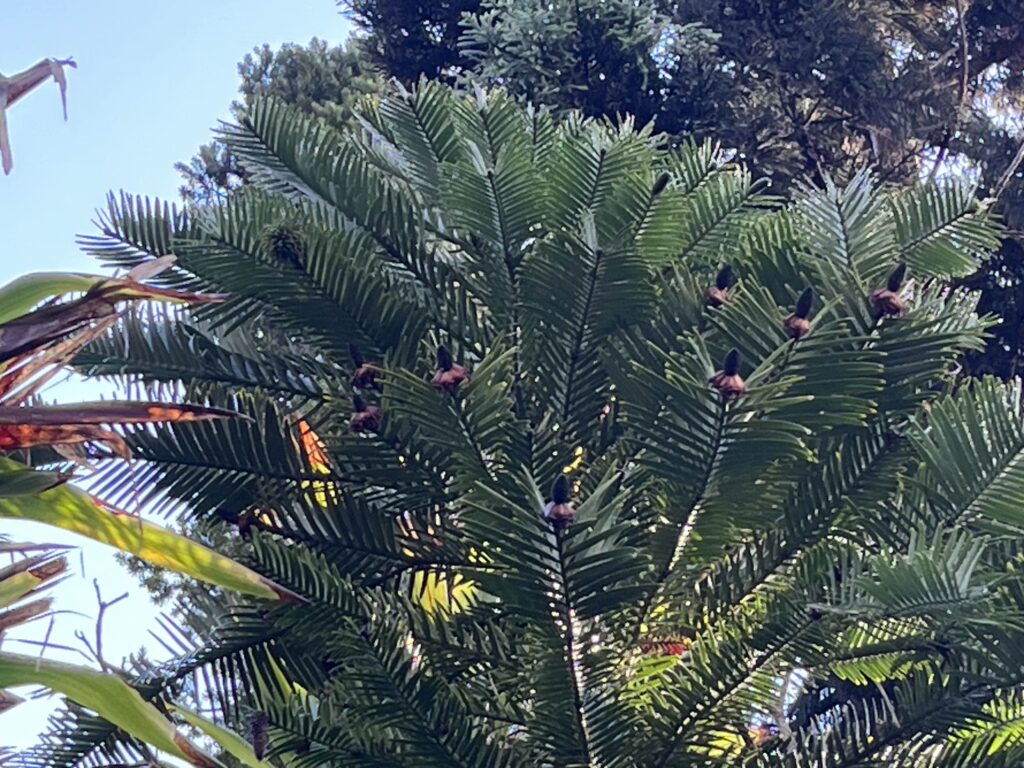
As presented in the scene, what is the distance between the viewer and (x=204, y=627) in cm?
278

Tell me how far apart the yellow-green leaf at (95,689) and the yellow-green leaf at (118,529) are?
6.5 inches

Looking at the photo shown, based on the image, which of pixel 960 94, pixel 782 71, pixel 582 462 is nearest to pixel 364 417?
pixel 582 462

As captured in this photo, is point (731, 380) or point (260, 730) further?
point (260, 730)

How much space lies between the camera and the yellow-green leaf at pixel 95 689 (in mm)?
1126

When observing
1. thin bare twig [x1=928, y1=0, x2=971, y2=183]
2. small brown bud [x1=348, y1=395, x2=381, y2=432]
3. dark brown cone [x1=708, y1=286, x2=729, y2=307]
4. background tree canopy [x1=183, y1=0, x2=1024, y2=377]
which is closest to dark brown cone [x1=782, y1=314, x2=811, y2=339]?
dark brown cone [x1=708, y1=286, x2=729, y2=307]

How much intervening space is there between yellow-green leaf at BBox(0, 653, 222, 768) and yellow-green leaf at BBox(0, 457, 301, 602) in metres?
0.17

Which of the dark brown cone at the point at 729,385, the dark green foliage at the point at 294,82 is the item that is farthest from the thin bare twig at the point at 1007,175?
the dark brown cone at the point at 729,385

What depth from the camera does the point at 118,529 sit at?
131 centimetres

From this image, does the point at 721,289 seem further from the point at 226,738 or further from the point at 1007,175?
the point at 1007,175

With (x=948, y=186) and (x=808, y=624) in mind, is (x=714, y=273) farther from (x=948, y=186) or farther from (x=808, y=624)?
(x=808, y=624)

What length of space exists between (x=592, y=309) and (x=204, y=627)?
1087 mm

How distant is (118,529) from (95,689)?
205 millimetres

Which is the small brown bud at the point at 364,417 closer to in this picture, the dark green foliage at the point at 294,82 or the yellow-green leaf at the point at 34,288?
the yellow-green leaf at the point at 34,288

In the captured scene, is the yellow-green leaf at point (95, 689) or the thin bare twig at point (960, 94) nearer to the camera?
the yellow-green leaf at point (95, 689)
